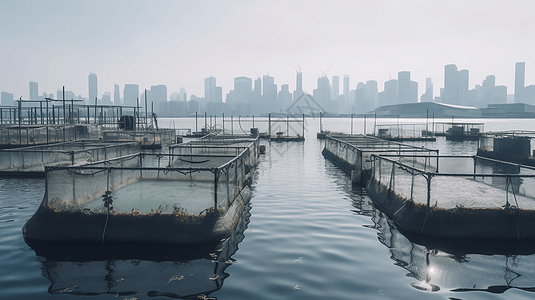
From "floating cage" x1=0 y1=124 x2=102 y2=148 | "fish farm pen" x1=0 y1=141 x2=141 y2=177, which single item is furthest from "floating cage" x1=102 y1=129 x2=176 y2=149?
"fish farm pen" x1=0 y1=141 x2=141 y2=177

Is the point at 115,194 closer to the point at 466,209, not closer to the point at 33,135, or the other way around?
the point at 466,209

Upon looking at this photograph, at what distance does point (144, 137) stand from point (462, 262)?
167 feet

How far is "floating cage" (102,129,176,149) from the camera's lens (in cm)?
5306

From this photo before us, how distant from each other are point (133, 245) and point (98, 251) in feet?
3.62

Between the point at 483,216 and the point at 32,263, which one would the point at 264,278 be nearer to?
the point at 32,263

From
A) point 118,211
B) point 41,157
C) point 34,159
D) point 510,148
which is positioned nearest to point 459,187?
point 118,211

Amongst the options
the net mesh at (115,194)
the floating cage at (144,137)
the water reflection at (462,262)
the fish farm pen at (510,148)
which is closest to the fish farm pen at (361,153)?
the fish farm pen at (510,148)

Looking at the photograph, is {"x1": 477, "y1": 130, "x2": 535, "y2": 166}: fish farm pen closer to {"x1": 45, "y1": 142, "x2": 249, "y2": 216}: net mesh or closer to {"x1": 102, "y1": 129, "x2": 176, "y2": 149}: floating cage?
{"x1": 45, "y1": 142, "x2": 249, "y2": 216}: net mesh

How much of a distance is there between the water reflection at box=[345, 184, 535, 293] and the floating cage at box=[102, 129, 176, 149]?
150 feet

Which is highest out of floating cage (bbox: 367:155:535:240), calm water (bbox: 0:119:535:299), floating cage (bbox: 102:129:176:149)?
floating cage (bbox: 102:129:176:149)

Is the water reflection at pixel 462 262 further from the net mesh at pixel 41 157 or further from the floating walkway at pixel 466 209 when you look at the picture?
the net mesh at pixel 41 157

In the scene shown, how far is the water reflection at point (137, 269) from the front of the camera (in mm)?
9617

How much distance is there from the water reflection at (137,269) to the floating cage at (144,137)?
42034mm

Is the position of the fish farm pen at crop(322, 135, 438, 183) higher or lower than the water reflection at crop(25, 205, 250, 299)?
higher
